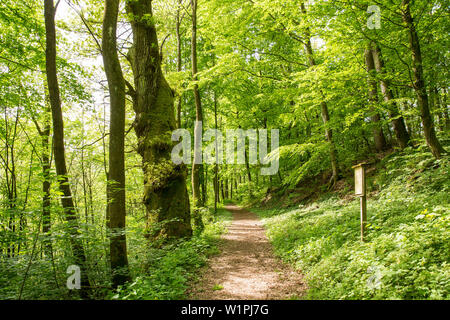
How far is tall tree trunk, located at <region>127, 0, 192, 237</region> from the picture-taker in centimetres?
793

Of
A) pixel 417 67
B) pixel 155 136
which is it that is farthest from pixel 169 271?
pixel 417 67

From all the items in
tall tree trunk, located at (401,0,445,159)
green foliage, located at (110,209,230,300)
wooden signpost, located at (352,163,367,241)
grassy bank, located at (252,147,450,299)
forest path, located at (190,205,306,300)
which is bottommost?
forest path, located at (190,205,306,300)

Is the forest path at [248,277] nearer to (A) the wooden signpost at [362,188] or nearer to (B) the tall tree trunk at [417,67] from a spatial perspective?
(A) the wooden signpost at [362,188]

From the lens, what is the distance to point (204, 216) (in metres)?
12.5

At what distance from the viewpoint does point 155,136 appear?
26.9 ft

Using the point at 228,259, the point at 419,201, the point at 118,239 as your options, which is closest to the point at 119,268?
the point at 118,239

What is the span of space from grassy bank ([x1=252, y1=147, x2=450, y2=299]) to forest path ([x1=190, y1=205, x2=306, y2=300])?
1.15 ft

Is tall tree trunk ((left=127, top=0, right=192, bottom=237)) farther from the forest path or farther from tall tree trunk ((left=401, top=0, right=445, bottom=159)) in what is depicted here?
tall tree trunk ((left=401, top=0, right=445, bottom=159))

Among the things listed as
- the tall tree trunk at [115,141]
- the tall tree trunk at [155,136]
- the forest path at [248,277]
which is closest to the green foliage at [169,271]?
the forest path at [248,277]

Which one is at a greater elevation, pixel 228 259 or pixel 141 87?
pixel 141 87

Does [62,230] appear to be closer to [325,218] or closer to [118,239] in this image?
A: [118,239]

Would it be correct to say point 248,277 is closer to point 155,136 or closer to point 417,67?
point 155,136

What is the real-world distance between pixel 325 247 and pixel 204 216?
7767mm

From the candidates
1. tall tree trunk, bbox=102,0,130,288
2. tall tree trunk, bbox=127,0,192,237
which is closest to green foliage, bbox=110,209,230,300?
tall tree trunk, bbox=102,0,130,288
